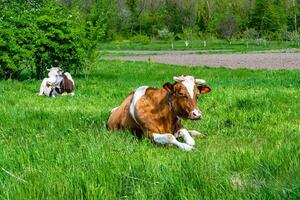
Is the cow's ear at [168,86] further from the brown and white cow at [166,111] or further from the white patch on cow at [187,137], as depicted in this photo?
Answer: the white patch on cow at [187,137]

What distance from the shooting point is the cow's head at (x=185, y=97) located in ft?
25.9

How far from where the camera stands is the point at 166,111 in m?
8.31

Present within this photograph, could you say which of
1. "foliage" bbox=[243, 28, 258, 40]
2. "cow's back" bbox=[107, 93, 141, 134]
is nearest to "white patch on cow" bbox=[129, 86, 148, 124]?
"cow's back" bbox=[107, 93, 141, 134]

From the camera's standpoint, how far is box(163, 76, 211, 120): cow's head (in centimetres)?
790

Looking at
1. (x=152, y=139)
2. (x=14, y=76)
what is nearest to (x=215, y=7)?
(x=14, y=76)

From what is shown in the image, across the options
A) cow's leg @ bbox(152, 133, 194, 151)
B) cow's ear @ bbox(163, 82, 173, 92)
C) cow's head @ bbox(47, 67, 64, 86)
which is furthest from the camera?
cow's head @ bbox(47, 67, 64, 86)

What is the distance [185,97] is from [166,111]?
48 cm

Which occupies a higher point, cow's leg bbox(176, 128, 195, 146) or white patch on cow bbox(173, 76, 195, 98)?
white patch on cow bbox(173, 76, 195, 98)

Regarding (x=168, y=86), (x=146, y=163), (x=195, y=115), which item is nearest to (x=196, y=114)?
(x=195, y=115)

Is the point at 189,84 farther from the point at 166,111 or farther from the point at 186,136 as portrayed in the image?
the point at 186,136

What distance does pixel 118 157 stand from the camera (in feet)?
18.8

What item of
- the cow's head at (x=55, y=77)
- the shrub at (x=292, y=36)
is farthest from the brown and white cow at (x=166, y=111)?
the shrub at (x=292, y=36)

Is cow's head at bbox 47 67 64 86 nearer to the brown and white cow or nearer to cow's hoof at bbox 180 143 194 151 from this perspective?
the brown and white cow

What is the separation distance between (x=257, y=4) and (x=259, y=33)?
905 cm
